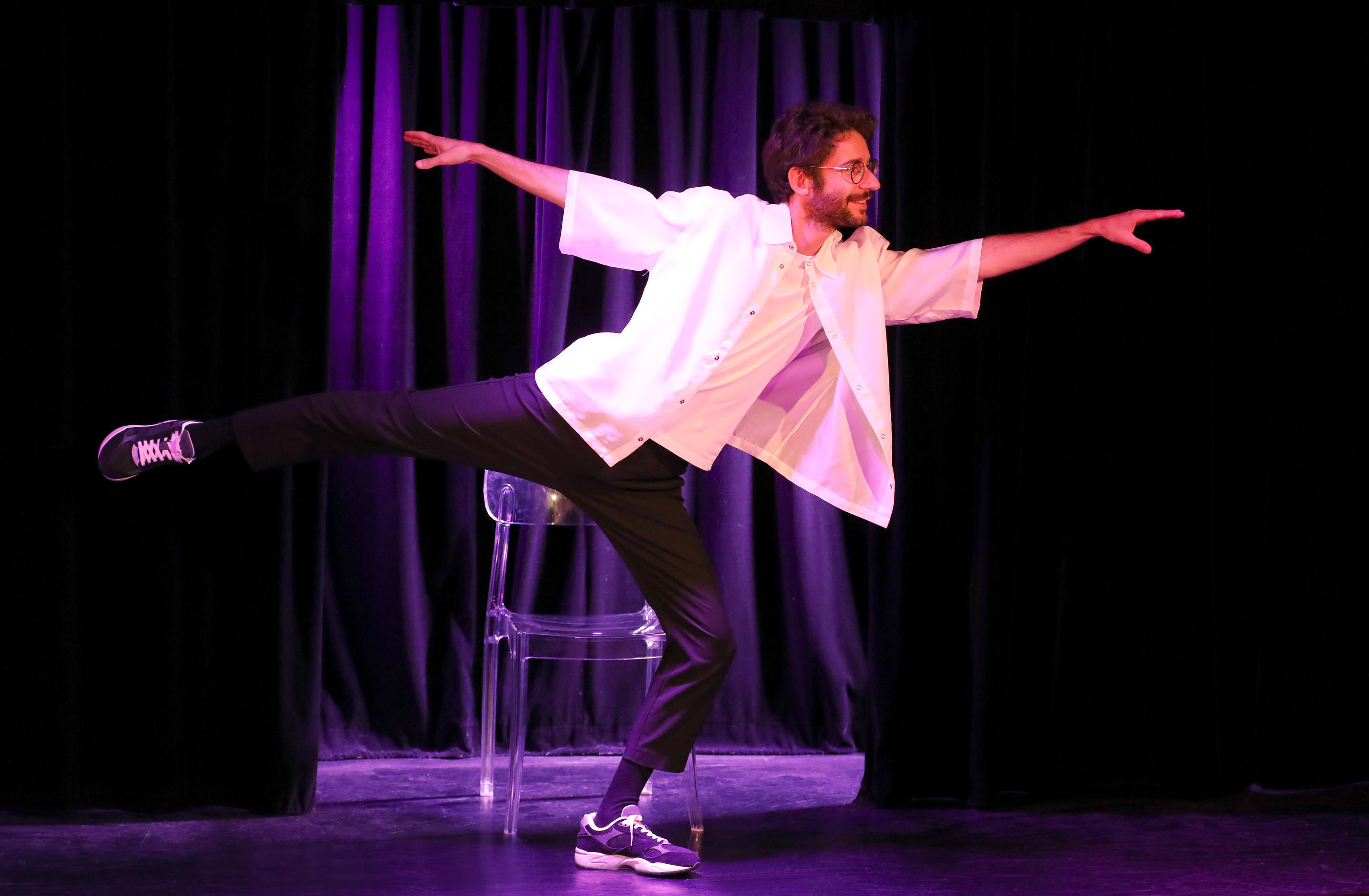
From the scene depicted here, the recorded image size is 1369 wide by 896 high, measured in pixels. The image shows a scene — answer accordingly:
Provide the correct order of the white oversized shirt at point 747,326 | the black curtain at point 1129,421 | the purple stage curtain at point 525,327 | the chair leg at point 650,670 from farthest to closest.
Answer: the purple stage curtain at point 525,327 < the black curtain at point 1129,421 < the chair leg at point 650,670 < the white oversized shirt at point 747,326

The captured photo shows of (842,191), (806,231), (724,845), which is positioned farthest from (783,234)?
(724,845)

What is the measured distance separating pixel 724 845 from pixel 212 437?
5.22 ft

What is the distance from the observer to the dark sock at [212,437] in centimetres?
275

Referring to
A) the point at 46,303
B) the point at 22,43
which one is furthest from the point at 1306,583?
the point at 22,43

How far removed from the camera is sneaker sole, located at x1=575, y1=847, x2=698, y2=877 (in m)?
2.62

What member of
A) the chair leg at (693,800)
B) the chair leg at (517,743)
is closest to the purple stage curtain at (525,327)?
the chair leg at (517,743)

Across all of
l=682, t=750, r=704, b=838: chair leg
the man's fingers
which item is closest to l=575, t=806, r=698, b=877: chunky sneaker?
l=682, t=750, r=704, b=838: chair leg

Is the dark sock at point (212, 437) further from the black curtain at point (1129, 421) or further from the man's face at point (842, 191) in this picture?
the black curtain at point (1129, 421)

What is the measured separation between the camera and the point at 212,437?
2.76 meters

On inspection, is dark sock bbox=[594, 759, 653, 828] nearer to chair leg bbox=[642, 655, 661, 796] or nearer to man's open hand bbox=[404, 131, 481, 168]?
chair leg bbox=[642, 655, 661, 796]

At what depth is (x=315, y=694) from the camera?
3195 millimetres

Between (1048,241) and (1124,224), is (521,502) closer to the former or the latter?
(1048,241)

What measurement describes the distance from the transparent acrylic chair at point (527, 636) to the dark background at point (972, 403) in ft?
1.68

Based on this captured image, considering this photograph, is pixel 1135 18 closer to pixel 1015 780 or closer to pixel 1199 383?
pixel 1199 383
